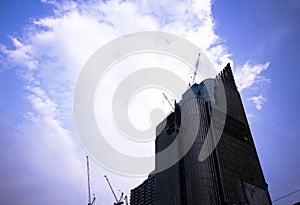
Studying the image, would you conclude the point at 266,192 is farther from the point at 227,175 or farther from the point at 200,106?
the point at 200,106

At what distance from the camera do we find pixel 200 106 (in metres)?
113

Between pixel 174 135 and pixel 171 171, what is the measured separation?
A: 17.9 m

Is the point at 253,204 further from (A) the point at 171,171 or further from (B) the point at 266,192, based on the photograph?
(A) the point at 171,171

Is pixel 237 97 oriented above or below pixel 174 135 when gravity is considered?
above

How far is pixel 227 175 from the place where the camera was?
3703 inches

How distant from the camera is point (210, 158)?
9650 centimetres

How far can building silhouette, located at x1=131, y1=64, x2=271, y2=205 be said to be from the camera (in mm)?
89938

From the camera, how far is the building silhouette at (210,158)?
89.9 meters

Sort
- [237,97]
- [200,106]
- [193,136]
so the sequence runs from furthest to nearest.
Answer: [237,97]
[200,106]
[193,136]

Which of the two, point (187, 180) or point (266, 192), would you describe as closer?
point (187, 180)

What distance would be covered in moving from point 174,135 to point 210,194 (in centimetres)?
3554

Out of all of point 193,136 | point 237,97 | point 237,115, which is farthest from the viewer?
point 237,97

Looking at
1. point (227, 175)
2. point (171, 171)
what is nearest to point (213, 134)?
point (227, 175)

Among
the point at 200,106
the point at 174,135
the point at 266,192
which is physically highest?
the point at 200,106
